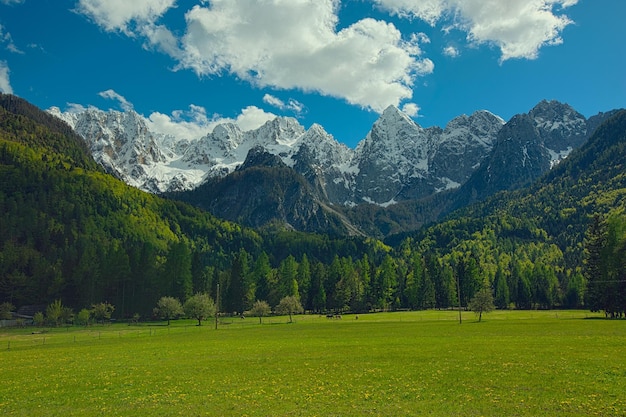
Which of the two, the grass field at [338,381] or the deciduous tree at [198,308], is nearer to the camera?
the grass field at [338,381]

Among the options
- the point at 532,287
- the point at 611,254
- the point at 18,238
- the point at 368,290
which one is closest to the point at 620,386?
the point at 611,254

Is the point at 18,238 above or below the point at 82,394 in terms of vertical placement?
above

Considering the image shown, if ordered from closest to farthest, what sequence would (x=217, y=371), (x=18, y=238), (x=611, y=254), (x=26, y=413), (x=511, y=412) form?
1. (x=511, y=412)
2. (x=26, y=413)
3. (x=217, y=371)
4. (x=611, y=254)
5. (x=18, y=238)

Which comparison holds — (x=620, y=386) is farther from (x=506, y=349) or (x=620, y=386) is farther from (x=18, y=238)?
(x=18, y=238)

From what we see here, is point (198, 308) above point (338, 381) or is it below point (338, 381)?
below

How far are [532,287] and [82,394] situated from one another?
169998 mm

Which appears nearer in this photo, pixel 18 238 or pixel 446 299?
pixel 446 299

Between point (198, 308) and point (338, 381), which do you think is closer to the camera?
point (338, 381)

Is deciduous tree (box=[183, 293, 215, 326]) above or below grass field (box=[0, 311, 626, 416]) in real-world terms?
below

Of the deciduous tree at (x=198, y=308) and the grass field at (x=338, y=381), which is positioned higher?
the grass field at (x=338, y=381)

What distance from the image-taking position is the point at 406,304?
16950cm

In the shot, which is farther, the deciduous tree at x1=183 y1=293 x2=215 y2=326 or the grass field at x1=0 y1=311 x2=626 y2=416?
the deciduous tree at x1=183 y1=293 x2=215 y2=326

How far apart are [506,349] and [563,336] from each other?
53.4 ft

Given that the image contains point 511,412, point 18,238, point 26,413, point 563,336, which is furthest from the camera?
point 18,238
